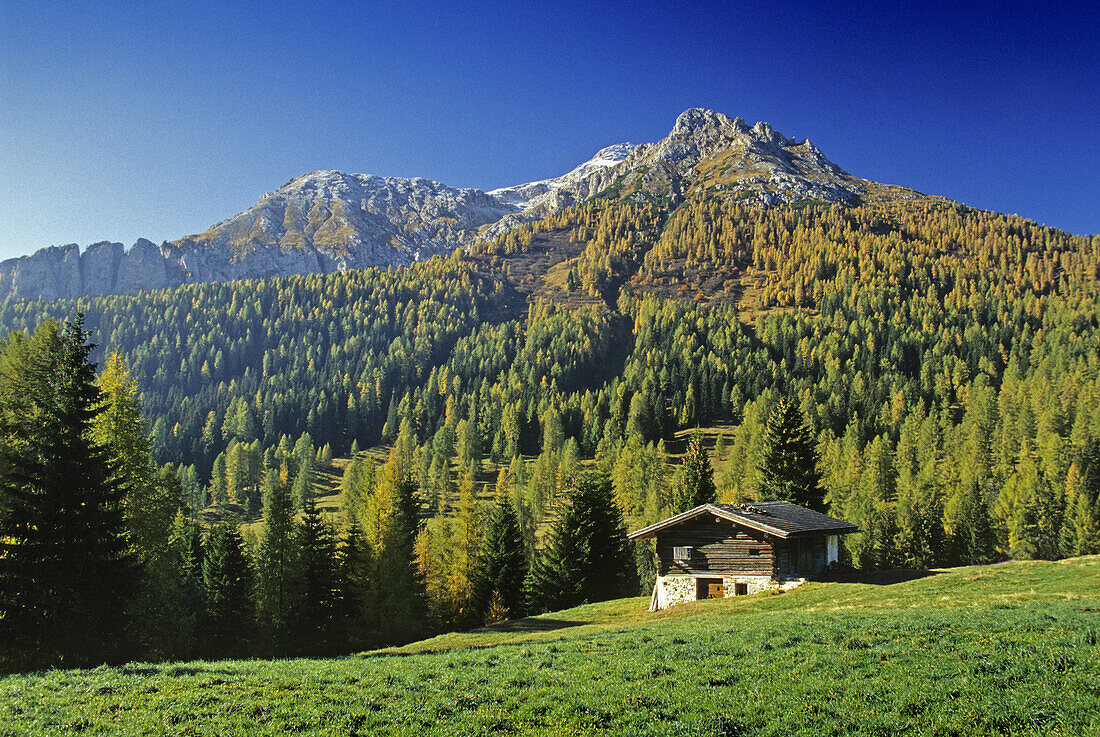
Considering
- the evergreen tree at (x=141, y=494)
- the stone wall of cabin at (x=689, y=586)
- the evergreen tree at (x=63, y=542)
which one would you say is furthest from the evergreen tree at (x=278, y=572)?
the stone wall of cabin at (x=689, y=586)

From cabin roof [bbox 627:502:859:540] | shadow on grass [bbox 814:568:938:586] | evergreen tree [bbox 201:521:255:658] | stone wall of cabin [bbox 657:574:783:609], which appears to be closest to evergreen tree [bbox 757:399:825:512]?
cabin roof [bbox 627:502:859:540]

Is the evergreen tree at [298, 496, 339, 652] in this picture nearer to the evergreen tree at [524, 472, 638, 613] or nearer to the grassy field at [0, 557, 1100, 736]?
the evergreen tree at [524, 472, 638, 613]

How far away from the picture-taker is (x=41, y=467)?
26094 millimetres

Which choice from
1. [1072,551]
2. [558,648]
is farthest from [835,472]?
[558,648]

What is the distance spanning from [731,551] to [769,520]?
3383 millimetres

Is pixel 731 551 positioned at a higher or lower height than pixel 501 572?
higher

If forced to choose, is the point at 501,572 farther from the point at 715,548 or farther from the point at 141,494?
the point at 141,494

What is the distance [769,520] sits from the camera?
42125mm

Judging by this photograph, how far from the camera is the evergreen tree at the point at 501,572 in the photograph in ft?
182

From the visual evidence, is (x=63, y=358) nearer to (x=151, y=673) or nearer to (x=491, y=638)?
(x=151, y=673)

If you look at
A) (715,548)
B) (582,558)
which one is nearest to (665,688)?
(715,548)

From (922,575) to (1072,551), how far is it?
63.4 meters

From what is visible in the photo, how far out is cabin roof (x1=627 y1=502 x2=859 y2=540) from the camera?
4031 centimetres

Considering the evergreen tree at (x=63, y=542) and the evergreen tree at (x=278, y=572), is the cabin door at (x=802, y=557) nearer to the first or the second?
the evergreen tree at (x=63, y=542)
